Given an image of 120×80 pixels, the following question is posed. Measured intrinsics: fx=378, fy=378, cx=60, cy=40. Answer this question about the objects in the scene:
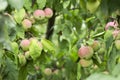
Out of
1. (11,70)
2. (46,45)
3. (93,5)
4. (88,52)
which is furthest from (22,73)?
(93,5)

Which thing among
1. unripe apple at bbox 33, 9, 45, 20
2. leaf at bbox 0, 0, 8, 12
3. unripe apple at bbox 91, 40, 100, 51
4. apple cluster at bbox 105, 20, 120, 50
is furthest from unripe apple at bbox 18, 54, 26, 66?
leaf at bbox 0, 0, 8, 12

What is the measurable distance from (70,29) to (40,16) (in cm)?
29

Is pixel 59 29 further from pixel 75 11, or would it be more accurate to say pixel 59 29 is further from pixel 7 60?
pixel 7 60

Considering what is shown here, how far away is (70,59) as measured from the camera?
87.0 inches

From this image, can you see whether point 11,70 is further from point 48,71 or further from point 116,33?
point 48,71

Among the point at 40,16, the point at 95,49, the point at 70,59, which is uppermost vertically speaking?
the point at 40,16

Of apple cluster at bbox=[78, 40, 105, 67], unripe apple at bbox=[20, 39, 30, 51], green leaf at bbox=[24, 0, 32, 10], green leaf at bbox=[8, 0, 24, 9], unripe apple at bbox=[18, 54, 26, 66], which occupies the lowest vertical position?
unripe apple at bbox=[18, 54, 26, 66]

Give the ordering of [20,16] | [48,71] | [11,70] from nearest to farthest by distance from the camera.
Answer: [20,16]
[11,70]
[48,71]

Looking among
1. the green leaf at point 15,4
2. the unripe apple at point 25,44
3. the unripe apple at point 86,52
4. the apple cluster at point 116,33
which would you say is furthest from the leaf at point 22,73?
the green leaf at point 15,4

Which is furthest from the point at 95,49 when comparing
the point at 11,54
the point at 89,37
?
the point at 11,54

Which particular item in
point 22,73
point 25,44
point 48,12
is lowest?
point 22,73

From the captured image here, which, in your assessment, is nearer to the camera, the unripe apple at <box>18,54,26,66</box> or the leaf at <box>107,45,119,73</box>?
the leaf at <box>107,45,119,73</box>

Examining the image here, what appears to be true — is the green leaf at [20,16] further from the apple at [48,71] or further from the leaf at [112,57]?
the apple at [48,71]

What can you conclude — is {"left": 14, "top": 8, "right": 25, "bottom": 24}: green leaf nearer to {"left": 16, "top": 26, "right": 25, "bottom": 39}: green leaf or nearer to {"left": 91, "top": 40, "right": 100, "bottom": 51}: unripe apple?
{"left": 16, "top": 26, "right": 25, "bottom": 39}: green leaf
